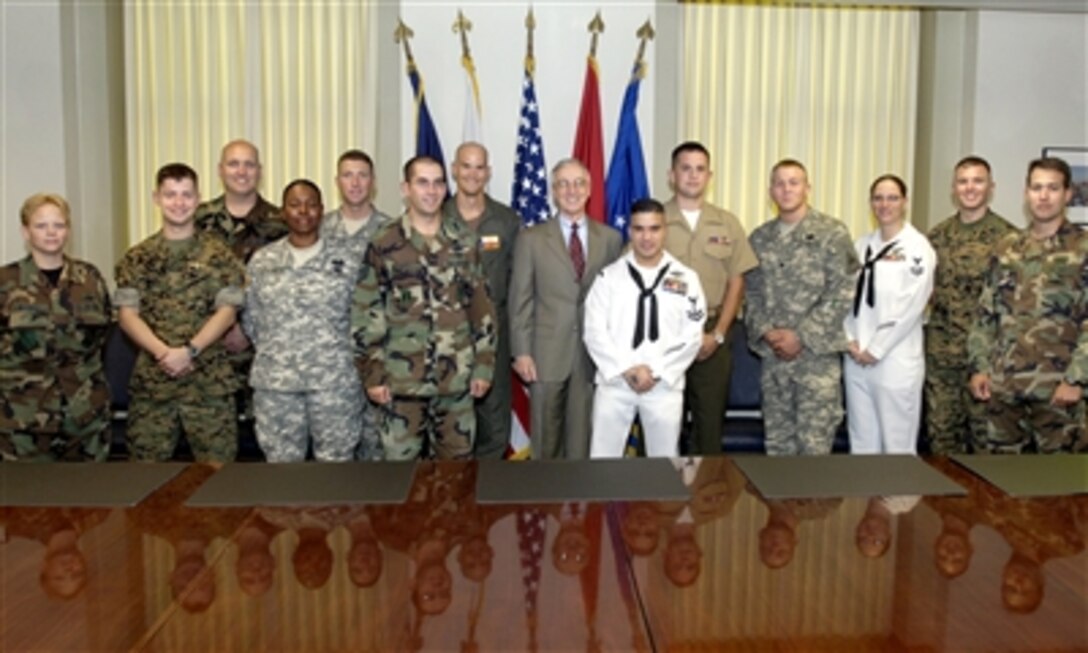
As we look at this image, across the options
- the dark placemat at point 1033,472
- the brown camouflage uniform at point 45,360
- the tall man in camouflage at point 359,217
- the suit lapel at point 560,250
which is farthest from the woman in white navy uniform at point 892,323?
the brown camouflage uniform at point 45,360

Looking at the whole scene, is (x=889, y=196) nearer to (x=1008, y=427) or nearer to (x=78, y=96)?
(x=1008, y=427)

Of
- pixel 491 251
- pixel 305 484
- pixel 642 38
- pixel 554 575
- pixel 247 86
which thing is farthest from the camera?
pixel 247 86

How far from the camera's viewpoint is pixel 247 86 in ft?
16.8

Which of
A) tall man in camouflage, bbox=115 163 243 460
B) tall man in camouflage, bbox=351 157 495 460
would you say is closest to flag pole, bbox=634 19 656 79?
tall man in camouflage, bbox=351 157 495 460

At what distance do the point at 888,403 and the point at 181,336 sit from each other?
290 cm

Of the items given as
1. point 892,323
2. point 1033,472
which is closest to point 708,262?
point 892,323

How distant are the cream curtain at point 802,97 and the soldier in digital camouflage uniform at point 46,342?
11.9ft

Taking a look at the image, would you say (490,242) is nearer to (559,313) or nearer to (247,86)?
(559,313)

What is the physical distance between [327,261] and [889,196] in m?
2.34

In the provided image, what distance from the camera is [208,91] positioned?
5105 millimetres

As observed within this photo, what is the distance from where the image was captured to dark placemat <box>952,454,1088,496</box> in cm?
183

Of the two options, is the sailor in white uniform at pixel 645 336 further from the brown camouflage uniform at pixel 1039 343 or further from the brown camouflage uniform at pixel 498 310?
the brown camouflage uniform at pixel 1039 343

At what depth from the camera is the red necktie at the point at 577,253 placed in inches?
141

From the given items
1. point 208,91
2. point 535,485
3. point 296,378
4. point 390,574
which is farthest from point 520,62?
point 390,574
